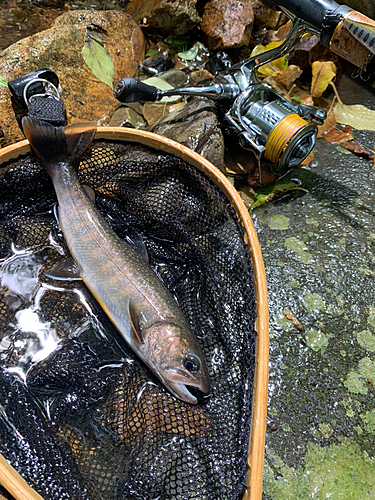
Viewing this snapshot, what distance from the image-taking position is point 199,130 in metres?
3.44

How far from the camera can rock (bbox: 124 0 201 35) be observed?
15.8ft

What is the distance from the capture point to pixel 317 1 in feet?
8.34

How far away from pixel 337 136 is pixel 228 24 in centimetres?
233

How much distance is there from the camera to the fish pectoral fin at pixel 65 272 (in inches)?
102

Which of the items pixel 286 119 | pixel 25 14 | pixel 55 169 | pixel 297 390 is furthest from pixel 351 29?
pixel 25 14

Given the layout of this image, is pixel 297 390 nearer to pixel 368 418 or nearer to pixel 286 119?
pixel 368 418

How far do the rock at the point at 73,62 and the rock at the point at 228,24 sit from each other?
1213mm

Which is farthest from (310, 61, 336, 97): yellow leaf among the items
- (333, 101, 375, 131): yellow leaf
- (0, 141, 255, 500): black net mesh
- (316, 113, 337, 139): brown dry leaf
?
(0, 141, 255, 500): black net mesh

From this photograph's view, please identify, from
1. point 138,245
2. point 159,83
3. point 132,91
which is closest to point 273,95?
point 132,91

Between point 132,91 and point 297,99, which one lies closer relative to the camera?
point 132,91

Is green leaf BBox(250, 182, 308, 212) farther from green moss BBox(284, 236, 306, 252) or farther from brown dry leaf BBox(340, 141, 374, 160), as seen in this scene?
brown dry leaf BBox(340, 141, 374, 160)

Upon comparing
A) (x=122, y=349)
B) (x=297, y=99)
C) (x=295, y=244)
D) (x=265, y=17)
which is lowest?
(x=122, y=349)

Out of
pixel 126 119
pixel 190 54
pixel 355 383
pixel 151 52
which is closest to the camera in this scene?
pixel 355 383

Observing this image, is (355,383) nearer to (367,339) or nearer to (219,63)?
(367,339)
